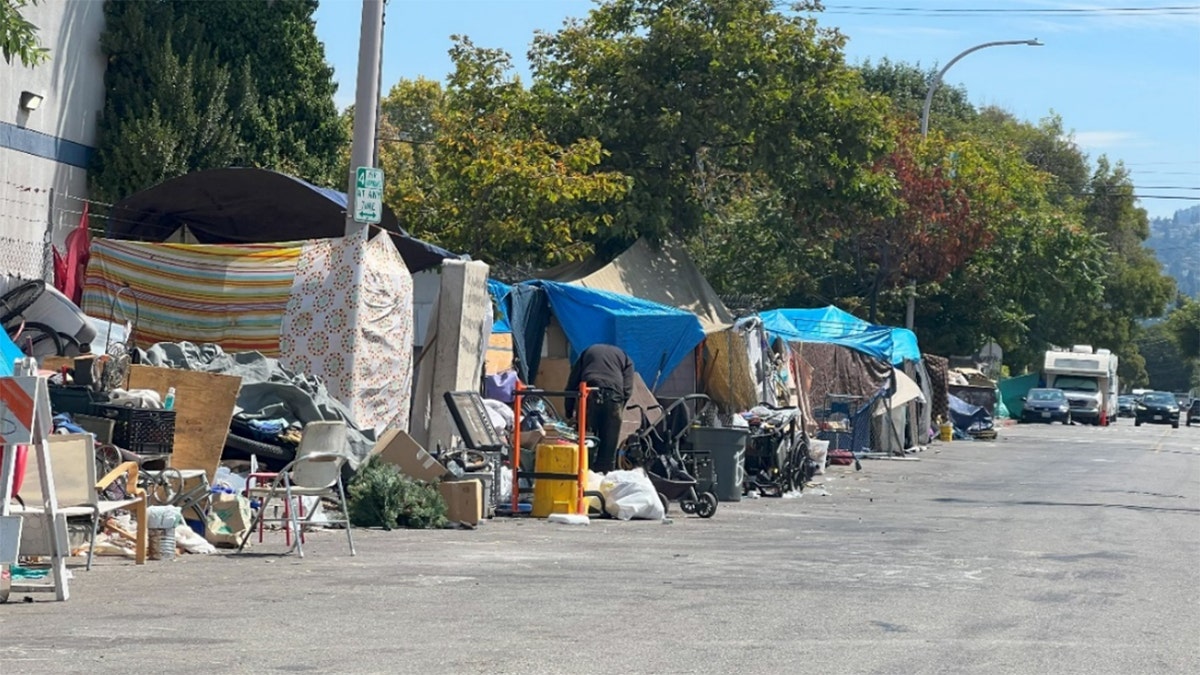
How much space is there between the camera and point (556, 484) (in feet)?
54.1

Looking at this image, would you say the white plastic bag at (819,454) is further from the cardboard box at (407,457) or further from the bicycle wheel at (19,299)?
the bicycle wheel at (19,299)

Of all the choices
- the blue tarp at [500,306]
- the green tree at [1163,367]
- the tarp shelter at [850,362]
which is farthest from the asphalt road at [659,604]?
the green tree at [1163,367]

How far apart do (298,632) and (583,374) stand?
380 inches

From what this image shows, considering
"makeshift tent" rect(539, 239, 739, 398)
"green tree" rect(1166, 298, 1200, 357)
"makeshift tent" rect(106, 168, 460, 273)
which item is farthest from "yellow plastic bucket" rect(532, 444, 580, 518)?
"green tree" rect(1166, 298, 1200, 357)

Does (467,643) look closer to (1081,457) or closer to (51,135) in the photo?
(51,135)

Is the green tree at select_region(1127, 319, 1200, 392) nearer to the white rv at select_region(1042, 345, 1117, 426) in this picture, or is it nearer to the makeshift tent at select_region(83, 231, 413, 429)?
the white rv at select_region(1042, 345, 1117, 426)

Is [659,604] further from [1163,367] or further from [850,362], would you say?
[1163,367]

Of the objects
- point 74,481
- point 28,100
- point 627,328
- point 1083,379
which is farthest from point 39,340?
point 1083,379

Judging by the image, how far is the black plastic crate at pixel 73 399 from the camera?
1368 cm

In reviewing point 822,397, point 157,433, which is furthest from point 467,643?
point 822,397

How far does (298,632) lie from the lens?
8938mm

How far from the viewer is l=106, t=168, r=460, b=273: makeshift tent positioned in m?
19.4

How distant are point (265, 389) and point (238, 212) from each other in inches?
181

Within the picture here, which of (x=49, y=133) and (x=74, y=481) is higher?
(x=49, y=133)
